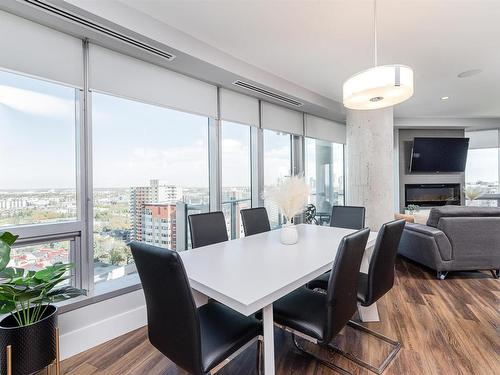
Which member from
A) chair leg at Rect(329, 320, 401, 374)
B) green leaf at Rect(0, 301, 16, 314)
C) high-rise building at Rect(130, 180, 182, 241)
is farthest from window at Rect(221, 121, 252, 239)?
green leaf at Rect(0, 301, 16, 314)

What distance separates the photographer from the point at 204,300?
184cm

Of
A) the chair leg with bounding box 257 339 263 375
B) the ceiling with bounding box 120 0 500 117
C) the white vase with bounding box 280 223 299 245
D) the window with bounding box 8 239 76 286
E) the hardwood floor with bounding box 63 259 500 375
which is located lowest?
the hardwood floor with bounding box 63 259 500 375

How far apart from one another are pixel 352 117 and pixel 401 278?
8.36 feet

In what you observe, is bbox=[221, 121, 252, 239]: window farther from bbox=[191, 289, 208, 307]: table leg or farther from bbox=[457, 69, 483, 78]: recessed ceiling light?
bbox=[457, 69, 483, 78]: recessed ceiling light

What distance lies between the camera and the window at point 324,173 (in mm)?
5113

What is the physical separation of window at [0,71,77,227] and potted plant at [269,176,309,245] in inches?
68.5

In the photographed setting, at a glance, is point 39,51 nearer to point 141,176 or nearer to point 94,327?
point 141,176

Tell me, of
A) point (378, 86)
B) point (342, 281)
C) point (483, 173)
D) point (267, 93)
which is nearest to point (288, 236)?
point (342, 281)

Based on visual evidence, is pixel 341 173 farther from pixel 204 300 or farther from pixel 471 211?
pixel 204 300

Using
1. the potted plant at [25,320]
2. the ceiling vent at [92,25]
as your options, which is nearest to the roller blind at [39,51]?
the ceiling vent at [92,25]

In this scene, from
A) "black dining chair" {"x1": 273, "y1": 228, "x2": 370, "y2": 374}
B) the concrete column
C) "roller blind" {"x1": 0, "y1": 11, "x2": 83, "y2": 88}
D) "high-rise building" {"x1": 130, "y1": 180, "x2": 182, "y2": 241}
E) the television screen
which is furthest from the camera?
the television screen

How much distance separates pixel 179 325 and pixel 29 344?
1.06 metres

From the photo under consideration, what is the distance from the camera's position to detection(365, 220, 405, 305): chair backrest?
1714mm

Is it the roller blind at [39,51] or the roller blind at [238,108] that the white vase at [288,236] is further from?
the roller blind at [39,51]
